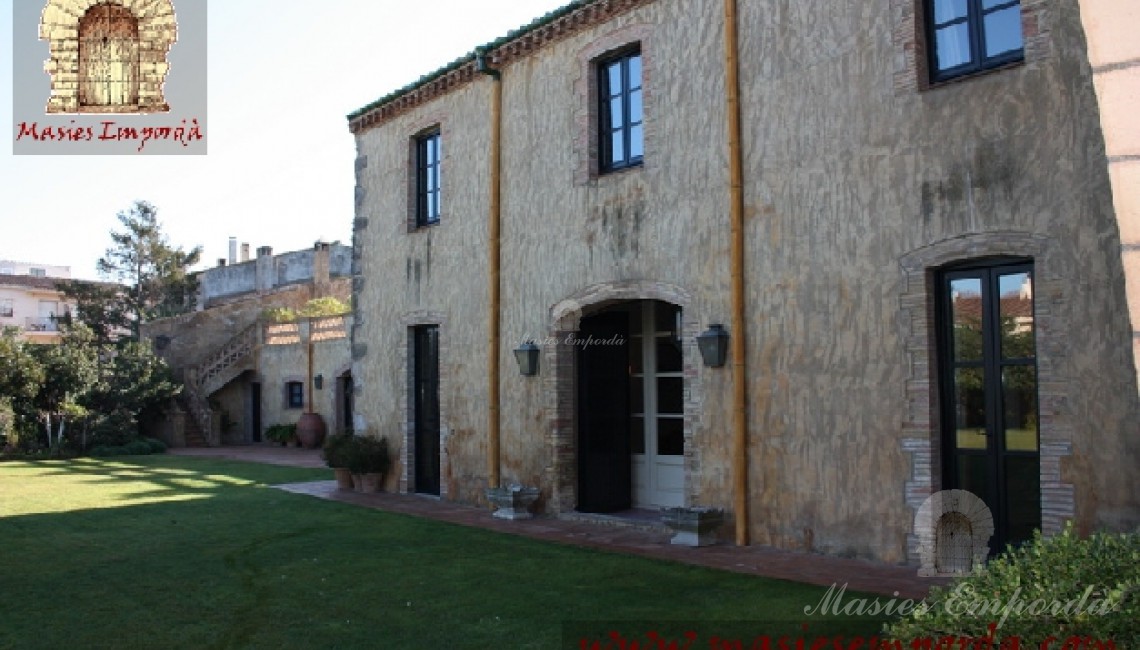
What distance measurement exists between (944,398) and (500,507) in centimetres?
572

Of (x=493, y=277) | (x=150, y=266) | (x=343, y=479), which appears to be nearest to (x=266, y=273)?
(x=150, y=266)

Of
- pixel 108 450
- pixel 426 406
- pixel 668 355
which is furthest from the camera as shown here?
pixel 108 450

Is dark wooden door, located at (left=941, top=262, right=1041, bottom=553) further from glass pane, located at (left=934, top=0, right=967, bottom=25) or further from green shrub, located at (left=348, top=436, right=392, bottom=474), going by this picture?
green shrub, located at (left=348, top=436, right=392, bottom=474)

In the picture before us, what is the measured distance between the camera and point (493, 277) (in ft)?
40.7

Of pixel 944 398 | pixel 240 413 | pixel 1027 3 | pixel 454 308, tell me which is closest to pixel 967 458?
pixel 944 398

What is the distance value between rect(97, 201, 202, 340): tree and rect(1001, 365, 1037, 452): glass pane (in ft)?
120

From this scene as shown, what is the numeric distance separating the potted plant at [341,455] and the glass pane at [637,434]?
4625mm

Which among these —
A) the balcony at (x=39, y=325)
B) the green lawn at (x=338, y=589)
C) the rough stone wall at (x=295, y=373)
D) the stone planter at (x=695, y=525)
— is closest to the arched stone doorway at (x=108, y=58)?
the green lawn at (x=338, y=589)

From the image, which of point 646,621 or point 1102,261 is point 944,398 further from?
point 646,621

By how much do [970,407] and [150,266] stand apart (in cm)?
3819

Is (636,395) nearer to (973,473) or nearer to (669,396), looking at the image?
(669,396)

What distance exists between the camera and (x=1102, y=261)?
677 centimetres

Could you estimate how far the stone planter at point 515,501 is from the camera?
11414 millimetres

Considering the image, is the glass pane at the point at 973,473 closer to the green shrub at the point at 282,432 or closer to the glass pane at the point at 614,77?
the glass pane at the point at 614,77
